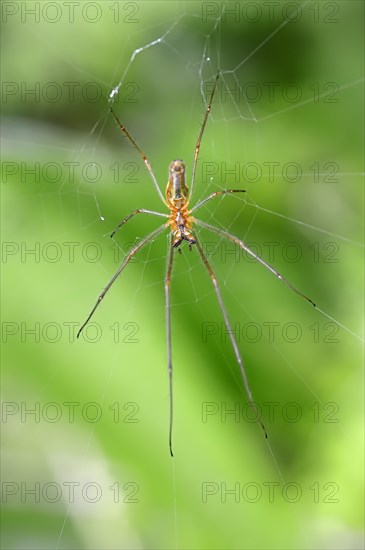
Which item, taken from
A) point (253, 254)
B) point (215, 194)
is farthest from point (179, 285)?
point (215, 194)

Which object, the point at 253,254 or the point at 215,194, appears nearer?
the point at 253,254

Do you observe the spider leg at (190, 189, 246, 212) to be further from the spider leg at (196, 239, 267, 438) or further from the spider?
the spider leg at (196, 239, 267, 438)

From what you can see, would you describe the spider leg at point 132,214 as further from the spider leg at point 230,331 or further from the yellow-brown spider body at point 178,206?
the spider leg at point 230,331

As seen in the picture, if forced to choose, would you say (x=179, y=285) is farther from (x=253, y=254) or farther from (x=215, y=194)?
(x=215, y=194)

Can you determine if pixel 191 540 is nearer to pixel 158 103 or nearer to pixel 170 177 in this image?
pixel 170 177

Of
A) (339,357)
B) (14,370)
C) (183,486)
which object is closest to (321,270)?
(339,357)

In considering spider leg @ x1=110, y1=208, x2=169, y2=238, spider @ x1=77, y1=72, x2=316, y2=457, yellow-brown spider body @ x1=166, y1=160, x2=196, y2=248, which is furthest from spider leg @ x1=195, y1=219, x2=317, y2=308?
spider leg @ x1=110, y1=208, x2=169, y2=238

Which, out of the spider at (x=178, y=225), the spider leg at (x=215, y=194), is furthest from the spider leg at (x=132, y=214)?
the spider leg at (x=215, y=194)
